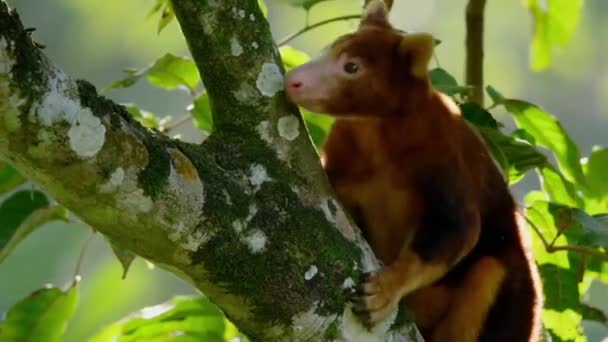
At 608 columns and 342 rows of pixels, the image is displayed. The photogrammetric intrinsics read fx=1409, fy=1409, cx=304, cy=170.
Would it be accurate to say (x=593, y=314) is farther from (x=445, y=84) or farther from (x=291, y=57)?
(x=291, y=57)

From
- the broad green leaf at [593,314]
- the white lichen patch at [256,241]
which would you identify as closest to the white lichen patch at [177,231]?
the white lichen patch at [256,241]

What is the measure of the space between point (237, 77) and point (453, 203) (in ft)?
1.99

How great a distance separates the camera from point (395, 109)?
3.01 m

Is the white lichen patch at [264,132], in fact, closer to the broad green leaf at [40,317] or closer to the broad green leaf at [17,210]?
the broad green leaf at [17,210]

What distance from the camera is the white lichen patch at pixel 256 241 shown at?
2406 mm

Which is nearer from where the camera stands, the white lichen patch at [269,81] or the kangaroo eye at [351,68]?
the white lichen patch at [269,81]

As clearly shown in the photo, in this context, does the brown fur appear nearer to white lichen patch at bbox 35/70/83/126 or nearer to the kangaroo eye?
the kangaroo eye

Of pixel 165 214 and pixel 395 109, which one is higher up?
pixel 165 214

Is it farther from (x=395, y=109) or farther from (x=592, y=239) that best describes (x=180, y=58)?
(x=592, y=239)

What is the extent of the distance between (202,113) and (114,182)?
1.04 meters

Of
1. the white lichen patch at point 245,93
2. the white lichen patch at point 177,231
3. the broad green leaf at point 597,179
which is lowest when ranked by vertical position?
the broad green leaf at point 597,179

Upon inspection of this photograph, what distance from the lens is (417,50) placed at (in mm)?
2959

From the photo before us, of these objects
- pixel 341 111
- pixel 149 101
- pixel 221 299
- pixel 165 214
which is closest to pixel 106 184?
pixel 165 214

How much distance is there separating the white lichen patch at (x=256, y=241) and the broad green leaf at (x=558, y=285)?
3.63ft
